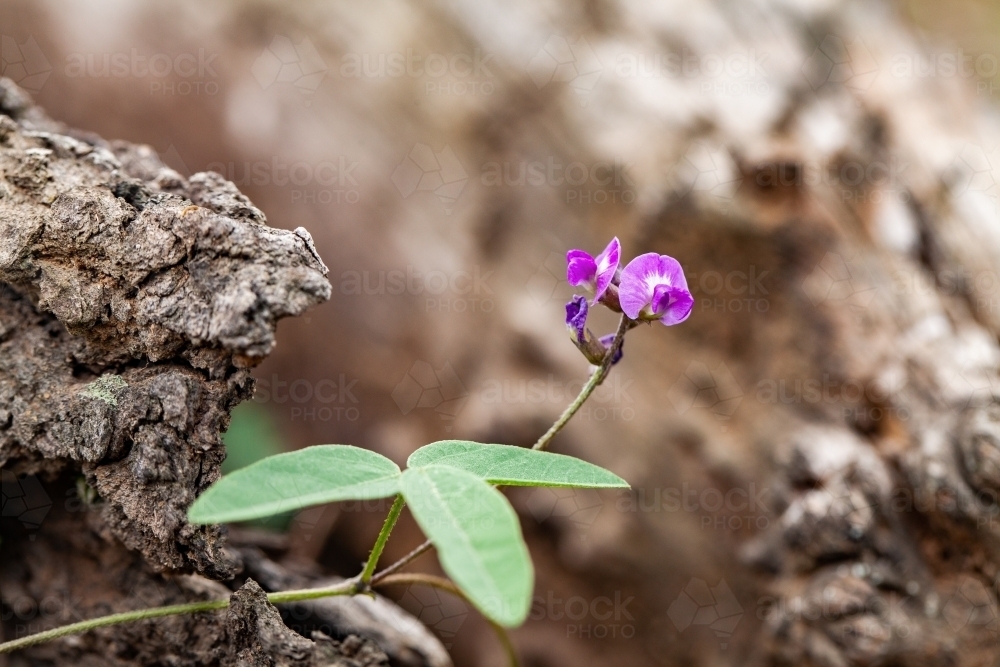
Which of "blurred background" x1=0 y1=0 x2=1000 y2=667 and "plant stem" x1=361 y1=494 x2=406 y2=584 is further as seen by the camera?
"blurred background" x1=0 y1=0 x2=1000 y2=667

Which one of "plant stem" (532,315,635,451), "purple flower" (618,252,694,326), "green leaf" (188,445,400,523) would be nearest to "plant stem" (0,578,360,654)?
"green leaf" (188,445,400,523)

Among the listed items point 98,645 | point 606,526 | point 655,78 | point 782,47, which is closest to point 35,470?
point 98,645

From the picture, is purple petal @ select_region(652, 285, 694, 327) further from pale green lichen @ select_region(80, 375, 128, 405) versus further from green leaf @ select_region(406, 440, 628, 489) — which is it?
pale green lichen @ select_region(80, 375, 128, 405)

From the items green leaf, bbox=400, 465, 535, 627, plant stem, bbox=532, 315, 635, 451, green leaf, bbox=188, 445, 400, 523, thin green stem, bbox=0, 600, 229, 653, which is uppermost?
plant stem, bbox=532, 315, 635, 451

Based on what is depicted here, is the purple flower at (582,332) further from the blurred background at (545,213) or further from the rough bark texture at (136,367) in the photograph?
the blurred background at (545,213)

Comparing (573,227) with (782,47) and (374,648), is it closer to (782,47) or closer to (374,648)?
(782,47)

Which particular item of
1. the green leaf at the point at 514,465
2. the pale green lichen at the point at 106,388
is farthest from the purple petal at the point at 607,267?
the pale green lichen at the point at 106,388

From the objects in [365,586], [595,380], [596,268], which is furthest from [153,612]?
[596,268]
